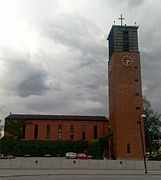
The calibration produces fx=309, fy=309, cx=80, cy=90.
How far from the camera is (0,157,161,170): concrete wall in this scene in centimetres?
3412

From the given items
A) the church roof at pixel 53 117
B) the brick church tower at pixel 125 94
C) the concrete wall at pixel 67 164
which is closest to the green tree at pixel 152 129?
the brick church tower at pixel 125 94

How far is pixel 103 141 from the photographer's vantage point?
69000mm

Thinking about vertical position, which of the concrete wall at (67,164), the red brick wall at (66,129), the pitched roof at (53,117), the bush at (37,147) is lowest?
the concrete wall at (67,164)

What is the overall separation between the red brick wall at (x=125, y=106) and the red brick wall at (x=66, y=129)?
23171 mm

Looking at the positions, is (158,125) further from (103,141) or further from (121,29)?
(121,29)

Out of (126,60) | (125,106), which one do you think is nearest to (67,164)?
(125,106)

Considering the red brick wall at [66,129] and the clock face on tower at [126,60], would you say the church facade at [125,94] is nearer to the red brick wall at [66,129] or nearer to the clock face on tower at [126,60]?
the clock face on tower at [126,60]

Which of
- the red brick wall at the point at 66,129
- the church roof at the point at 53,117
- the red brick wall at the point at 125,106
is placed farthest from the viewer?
the church roof at the point at 53,117

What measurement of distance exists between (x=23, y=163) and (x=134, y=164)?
1298 cm

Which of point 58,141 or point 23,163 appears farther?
point 58,141

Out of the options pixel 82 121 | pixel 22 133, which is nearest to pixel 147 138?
pixel 82 121

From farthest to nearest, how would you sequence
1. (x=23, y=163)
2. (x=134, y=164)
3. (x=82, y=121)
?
(x=82, y=121) → (x=134, y=164) → (x=23, y=163)

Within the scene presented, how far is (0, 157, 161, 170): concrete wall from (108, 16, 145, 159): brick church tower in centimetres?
2223

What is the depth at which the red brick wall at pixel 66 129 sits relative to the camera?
84.8 meters
